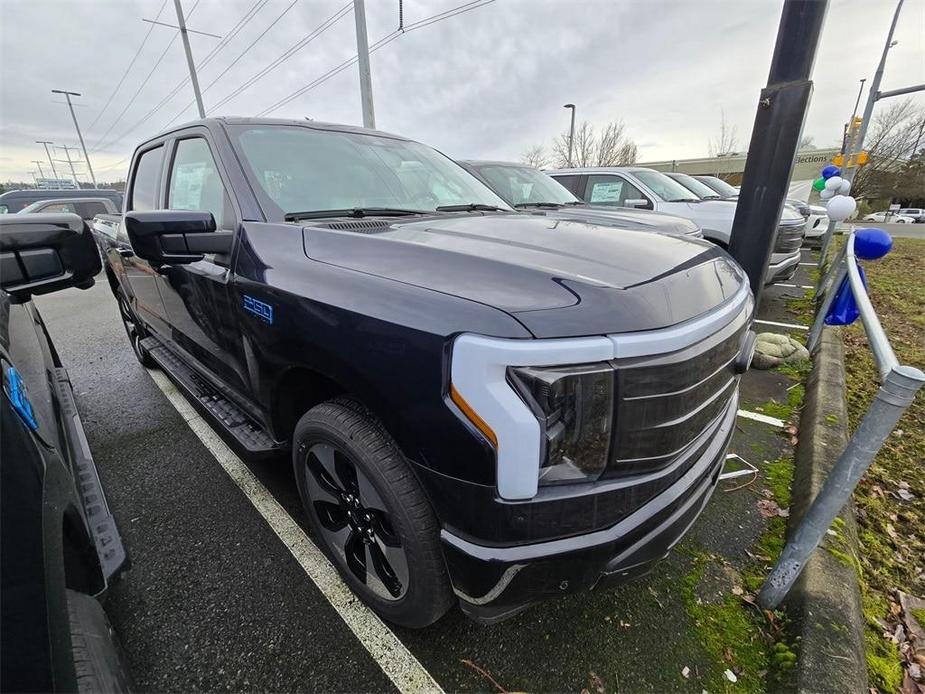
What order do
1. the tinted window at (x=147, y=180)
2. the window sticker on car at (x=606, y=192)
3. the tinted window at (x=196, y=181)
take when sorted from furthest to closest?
the window sticker on car at (x=606, y=192)
the tinted window at (x=147, y=180)
the tinted window at (x=196, y=181)

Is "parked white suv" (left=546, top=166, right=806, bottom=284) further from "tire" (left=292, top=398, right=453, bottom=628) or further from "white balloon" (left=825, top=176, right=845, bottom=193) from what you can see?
"tire" (left=292, top=398, right=453, bottom=628)

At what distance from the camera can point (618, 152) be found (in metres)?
39.0

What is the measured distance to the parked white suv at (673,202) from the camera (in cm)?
575

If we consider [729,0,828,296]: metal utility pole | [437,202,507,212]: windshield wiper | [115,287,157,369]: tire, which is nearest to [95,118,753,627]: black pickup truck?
[437,202,507,212]: windshield wiper

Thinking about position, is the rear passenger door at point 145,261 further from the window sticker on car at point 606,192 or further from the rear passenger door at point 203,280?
the window sticker on car at point 606,192

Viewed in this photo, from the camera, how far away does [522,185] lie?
6391 mm

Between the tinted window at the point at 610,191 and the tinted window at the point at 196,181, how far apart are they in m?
6.25

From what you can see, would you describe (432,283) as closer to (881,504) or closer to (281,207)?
(281,207)

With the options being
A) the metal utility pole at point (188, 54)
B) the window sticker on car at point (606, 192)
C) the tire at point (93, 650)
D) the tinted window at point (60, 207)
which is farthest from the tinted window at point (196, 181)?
the metal utility pole at point (188, 54)

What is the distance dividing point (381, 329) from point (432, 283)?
21 centimetres

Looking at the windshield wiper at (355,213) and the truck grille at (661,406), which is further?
the windshield wiper at (355,213)

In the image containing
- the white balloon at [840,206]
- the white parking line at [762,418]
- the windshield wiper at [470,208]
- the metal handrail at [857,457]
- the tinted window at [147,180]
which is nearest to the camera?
the metal handrail at [857,457]

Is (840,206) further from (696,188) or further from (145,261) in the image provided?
(145,261)

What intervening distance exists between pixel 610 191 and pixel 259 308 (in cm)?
694
